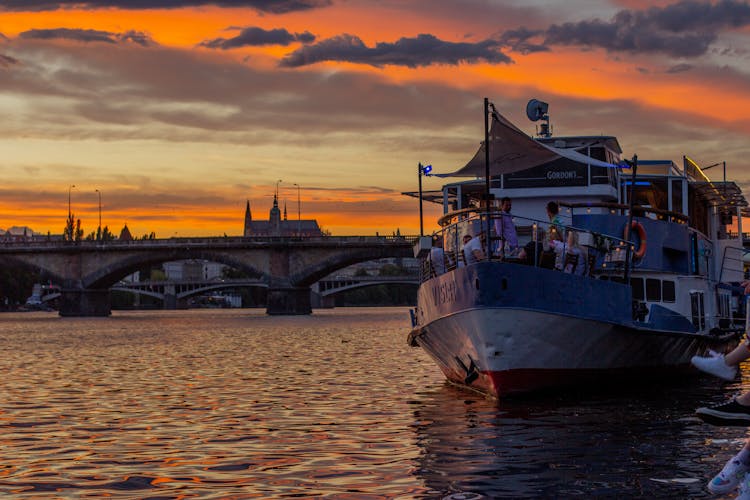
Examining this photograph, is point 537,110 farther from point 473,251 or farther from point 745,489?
point 745,489

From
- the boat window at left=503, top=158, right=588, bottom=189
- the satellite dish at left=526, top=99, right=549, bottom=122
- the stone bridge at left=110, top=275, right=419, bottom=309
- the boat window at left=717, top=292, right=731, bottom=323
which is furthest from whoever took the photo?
the stone bridge at left=110, top=275, right=419, bottom=309

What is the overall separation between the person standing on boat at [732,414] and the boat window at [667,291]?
16.3 metres

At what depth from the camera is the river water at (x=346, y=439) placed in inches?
524

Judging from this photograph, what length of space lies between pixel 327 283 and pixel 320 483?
183 m

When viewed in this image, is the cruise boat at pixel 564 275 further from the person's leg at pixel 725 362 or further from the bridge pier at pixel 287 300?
the bridge pier at pixel 287 300

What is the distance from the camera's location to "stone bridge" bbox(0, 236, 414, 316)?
4862 inches

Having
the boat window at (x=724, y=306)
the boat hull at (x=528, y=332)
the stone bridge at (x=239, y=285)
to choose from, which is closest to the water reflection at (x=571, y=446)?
the boat hull at (x=528, y=332)

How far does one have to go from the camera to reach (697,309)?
91.2 feet

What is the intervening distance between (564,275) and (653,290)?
20.0ft

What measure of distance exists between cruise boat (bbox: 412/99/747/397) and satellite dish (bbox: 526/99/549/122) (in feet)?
0.14

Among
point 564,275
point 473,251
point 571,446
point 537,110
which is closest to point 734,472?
point 571,446

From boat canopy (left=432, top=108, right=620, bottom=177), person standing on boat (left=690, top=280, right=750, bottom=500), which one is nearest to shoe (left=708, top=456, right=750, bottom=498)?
person standing on boat (left=690, top=280, right=750, bottom=500)

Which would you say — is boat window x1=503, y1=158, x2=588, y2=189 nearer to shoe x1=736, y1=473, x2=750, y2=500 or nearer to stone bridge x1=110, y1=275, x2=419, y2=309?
shoe x1=736, y1=473, x2=750, y2=500

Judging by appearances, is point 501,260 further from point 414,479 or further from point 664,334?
point 414,479
